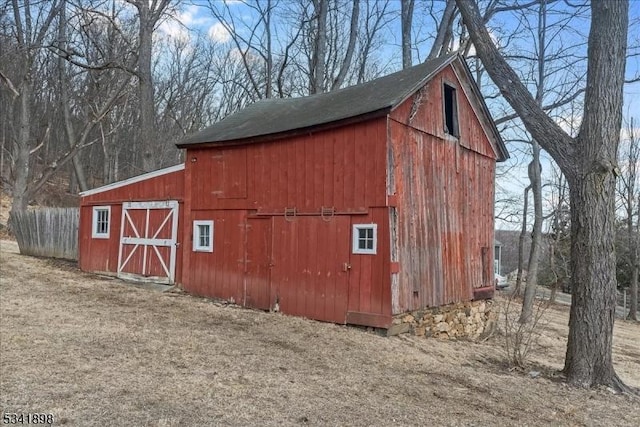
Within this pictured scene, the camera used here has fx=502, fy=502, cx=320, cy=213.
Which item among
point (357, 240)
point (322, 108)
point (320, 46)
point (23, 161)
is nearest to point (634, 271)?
point (320, 46)

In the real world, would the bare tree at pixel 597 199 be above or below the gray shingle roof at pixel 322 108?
below

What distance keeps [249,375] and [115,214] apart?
363 inches

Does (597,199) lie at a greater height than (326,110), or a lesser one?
lesser

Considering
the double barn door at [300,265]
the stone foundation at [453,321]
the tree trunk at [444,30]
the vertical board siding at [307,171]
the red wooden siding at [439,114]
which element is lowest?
the stone foundation at [453,321]

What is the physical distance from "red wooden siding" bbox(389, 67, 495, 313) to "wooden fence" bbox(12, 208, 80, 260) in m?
11.5

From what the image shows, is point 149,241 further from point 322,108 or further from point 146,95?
point 146,95

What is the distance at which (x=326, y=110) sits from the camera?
10.4 meters

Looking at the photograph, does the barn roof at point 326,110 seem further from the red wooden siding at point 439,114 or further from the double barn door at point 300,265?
the double barn door at point 300,265

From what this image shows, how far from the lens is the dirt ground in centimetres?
457

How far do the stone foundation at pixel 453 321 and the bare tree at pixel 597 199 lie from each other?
2.98 metres

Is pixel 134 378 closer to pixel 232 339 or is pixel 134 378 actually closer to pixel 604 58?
pixel 232 339

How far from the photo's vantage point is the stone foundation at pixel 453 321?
9.12m

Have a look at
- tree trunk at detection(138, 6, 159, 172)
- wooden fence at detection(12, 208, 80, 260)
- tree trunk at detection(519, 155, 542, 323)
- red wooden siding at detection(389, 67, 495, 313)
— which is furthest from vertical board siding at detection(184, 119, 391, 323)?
tree trunk at detection(519, 155, 542, 323)

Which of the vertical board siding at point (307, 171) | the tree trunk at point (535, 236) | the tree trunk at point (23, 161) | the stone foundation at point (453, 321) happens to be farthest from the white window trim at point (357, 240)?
the tree trunk at point (23, 161)
